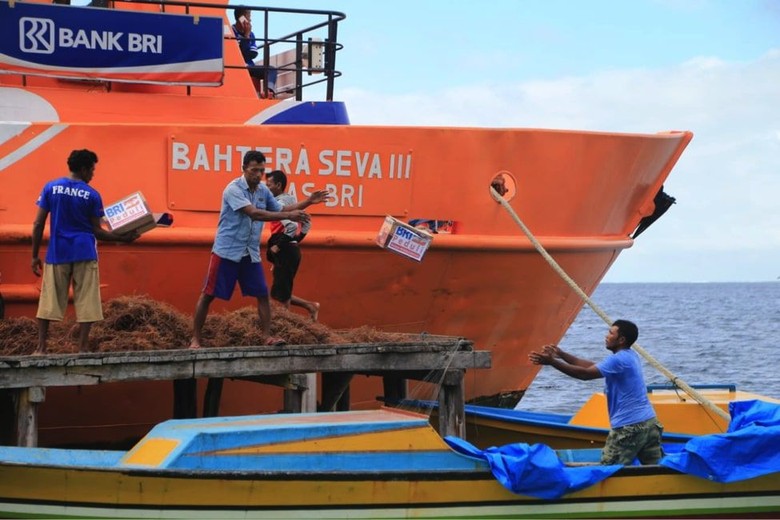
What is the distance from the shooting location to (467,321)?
1088cm

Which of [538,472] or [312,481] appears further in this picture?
[538,472]

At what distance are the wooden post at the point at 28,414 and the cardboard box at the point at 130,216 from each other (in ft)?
4.02

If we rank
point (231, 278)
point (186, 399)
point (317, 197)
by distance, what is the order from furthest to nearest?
point (186, 399) < point (231, 278) < point (317, 197)

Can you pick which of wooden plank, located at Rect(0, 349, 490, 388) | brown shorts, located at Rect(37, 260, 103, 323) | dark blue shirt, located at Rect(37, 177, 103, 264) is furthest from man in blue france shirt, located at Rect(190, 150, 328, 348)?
dark blue shirt, located at Rect(37, 177, 103, 264)

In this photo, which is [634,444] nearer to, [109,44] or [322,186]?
[322,186]

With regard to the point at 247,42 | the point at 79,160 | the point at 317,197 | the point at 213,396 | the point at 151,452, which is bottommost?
the point at 213,396

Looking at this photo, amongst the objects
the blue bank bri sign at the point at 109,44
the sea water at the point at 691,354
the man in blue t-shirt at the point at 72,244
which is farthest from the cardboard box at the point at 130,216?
the sea water at the point at 691,354

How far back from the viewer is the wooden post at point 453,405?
8828 millimetres

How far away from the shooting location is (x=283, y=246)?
943 centimetres

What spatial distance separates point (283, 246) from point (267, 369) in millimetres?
1351

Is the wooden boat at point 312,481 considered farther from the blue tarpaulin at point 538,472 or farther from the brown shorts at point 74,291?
the brown shorts at point 74,291

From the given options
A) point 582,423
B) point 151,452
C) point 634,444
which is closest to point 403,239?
point 582,423

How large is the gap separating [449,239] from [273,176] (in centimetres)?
174

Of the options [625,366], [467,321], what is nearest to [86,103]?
[467,321]
